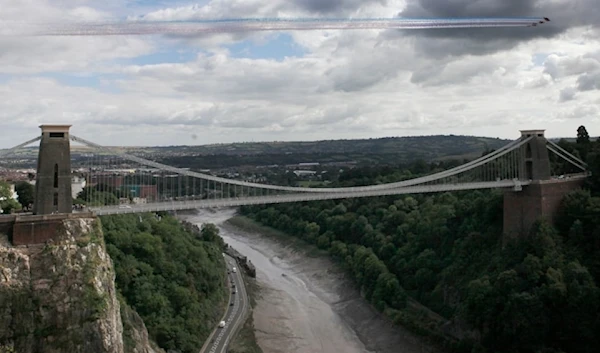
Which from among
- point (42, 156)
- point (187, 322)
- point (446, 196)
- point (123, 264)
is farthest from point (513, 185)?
point (42, 156)

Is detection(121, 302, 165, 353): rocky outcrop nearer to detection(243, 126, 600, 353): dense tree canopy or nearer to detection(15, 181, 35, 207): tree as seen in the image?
detection(15, 181, 35, 207): tree

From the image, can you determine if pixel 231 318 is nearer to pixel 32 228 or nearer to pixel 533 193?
pixel 32 228

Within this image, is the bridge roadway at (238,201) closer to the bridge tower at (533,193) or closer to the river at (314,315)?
the bridge tower at (533,193)

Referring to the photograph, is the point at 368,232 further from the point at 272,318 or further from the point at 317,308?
the point at 272,318

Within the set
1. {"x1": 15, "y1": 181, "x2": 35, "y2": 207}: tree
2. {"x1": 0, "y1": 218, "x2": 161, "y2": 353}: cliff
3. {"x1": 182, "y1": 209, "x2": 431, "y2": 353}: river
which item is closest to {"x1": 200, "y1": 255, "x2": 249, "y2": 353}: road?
{"x1": 182, "y1": 209, "x2": 431, "y2": 353}: river

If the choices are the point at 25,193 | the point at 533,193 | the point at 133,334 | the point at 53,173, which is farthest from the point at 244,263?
the point at 53,173
